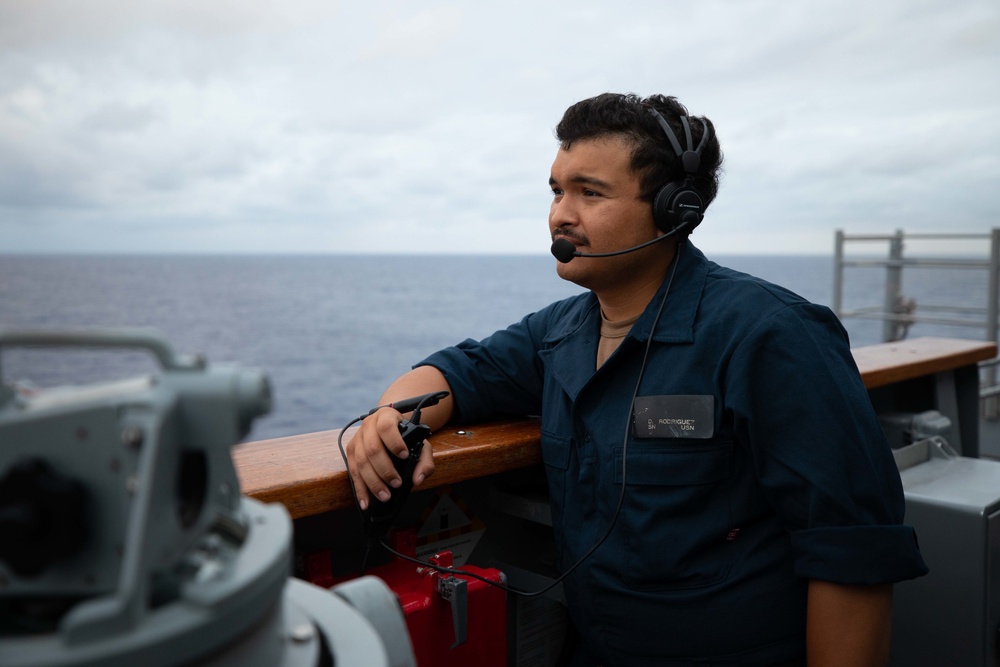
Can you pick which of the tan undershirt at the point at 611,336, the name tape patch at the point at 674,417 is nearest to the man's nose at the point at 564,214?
the tan undershirt at the point at 611,336

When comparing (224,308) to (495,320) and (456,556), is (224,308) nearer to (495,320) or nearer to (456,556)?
(495,320)

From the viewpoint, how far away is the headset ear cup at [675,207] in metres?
1.57

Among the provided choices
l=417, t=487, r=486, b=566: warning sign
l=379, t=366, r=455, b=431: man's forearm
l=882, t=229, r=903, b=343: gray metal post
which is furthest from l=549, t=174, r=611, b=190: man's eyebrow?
l=882, t=229, r=903, b=343: gray metal post

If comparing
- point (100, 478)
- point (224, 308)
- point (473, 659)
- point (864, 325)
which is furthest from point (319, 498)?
point (224, 308)

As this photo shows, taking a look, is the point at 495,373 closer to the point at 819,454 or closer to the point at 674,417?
the point at 674,417

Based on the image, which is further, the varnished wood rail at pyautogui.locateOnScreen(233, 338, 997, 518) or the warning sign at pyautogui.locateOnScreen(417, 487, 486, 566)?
the warning sign at pyautogui.locateOnScreen(417, 487, 486, 566)

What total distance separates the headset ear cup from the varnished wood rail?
1.66 feet

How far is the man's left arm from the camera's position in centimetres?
132

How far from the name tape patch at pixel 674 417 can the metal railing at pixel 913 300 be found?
4.34m

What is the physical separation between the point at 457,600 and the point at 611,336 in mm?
594

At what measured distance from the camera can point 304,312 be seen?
57.2 metres

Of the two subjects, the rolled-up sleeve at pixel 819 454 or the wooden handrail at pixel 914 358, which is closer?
the rolled-up sleeve at pixel 819 454

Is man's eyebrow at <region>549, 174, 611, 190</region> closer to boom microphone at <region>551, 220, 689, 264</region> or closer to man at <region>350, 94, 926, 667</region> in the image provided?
man at <region>350, 94, 926, 667</region>

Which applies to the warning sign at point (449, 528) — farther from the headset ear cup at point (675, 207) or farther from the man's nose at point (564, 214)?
the headset ear cup at point (675, 207)
